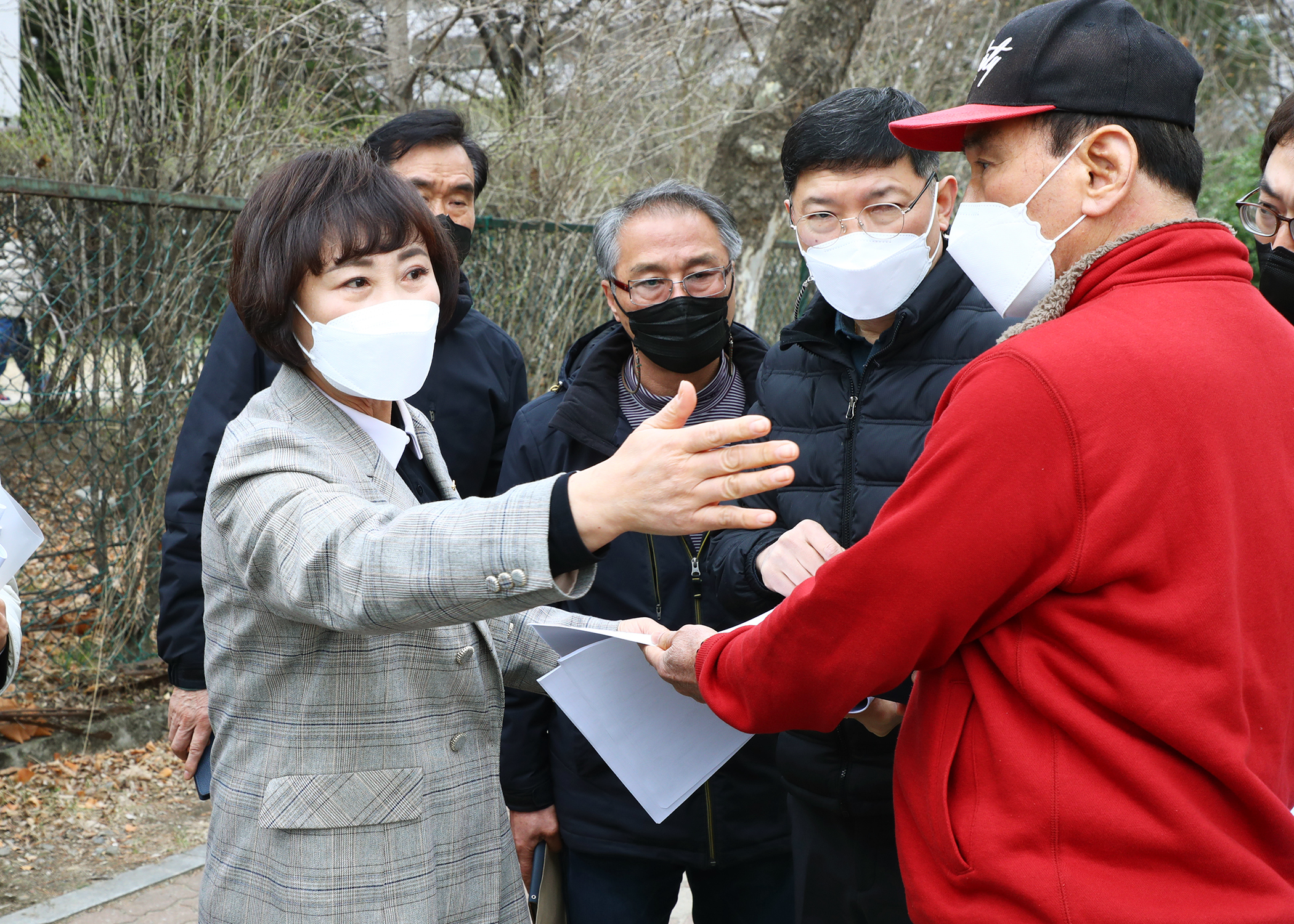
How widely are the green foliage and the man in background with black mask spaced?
817cm

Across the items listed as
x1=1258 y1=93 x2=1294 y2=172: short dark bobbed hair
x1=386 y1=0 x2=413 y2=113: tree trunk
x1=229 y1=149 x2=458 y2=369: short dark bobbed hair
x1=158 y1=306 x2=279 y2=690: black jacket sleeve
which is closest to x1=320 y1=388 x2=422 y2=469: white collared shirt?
x1=229 y1=149 x2=458 y2=369: short dark bobbed hair

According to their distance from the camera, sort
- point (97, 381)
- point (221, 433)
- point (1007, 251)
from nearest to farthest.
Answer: point (1007, 251), point (221, 433), point (97, 381)

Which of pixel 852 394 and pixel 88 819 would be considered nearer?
pixel 852 394

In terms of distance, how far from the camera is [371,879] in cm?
178

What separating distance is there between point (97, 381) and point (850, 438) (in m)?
3.67

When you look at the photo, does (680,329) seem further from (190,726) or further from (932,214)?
(190,726)

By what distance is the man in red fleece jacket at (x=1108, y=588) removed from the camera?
1314 mm

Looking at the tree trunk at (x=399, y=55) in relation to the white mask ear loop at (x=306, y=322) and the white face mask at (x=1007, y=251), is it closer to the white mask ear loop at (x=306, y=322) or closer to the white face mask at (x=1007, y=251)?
the white mask ear loop at (x=306, y=322)

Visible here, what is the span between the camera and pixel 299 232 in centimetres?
197

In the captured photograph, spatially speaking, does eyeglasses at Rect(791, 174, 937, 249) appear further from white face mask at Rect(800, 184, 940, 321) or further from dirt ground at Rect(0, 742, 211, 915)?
dirt ground at Rect(0, 742, 211, 915)

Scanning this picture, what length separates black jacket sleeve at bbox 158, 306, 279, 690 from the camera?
2.80 meters

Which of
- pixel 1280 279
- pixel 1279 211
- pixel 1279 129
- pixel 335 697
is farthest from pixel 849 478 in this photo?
pixel 1279 129

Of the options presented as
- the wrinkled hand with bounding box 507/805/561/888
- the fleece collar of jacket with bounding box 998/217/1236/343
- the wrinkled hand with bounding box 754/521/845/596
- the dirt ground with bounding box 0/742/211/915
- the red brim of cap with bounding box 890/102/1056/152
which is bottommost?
the dirt ground with bounding box 0/742/211/915

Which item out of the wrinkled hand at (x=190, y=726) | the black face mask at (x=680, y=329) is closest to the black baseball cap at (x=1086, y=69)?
the black face mask at (x=680, y=329)
